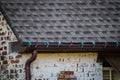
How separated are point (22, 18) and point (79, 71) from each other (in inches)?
84.4

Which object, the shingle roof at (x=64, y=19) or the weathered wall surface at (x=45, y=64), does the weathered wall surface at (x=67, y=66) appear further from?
the shingle roof at (x=64, y=19)

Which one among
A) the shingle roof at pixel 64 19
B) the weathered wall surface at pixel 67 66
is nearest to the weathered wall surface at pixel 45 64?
the weathered wall surface at pixel 67 66

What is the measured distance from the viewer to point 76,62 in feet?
36.5

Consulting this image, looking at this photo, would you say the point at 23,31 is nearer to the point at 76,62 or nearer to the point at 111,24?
the point at 76,62

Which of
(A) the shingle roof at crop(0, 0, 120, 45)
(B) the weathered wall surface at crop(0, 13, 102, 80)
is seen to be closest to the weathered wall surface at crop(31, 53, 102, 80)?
(B) the weathered wall surface at crop(0, 13, 102, 80)

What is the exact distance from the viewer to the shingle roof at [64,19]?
431 inches

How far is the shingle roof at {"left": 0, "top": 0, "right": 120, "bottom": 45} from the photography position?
431 inches

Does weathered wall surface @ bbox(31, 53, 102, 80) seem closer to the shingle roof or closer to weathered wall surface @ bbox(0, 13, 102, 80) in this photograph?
weathered wall surface @ bbox(0, 13, 102, 80)

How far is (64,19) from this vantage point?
37.6 feet

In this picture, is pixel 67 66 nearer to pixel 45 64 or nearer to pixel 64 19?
pixel 45 64

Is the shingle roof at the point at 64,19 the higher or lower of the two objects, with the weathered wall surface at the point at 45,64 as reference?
higher

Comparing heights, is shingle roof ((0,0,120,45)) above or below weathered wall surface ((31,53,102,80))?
above

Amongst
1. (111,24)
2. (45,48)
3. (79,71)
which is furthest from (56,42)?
(111,24)

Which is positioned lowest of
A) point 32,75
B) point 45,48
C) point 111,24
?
point 32,75
